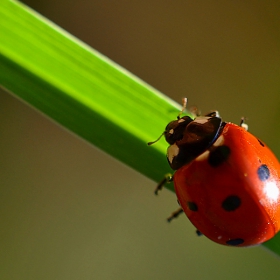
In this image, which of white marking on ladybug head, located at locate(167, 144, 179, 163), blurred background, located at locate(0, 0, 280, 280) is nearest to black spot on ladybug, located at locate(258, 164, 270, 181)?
white marking on ladybug head, located at locate(167, 144, 179, 163)

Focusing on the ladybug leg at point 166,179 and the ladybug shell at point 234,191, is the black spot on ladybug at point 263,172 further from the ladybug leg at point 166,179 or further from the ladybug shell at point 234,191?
the ladybug leg at point 166,179

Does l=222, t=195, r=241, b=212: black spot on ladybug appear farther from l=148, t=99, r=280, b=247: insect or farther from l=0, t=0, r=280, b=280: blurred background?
l=0, t=0, r=280, b=280: blurred background

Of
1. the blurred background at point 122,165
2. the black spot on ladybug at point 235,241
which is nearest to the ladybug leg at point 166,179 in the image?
the black spot on ladybug at point 235,241

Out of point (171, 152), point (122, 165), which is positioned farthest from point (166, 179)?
point (122, 165)

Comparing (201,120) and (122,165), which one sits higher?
(201,120)

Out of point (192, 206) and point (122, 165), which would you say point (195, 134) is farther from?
point (122, 165)

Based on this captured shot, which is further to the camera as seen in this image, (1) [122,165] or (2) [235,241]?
(1) [122,165]

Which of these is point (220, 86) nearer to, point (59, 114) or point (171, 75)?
point (171, 75)

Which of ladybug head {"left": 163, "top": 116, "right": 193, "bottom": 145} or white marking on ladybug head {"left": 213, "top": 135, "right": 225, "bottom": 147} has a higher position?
white marking on ladybug head {"left": 213, "top": 135, "right": 225, "bottom": 147}
